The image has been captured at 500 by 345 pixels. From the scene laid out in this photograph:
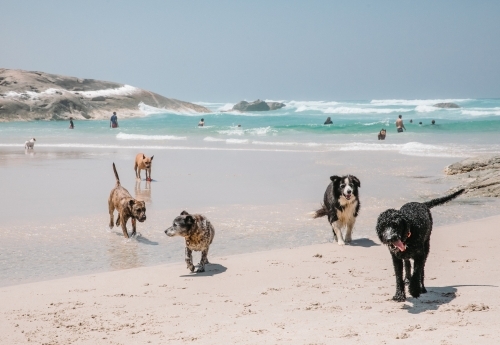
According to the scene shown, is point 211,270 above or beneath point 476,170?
beneath

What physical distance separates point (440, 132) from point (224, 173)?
28.4 meters

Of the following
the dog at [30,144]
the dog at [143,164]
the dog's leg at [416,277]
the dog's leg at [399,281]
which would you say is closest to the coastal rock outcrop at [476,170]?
the dog at [143,164]

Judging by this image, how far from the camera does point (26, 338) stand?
17.2 ft

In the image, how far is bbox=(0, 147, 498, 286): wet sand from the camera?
881 cm

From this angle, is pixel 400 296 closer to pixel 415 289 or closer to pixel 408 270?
pixel 415 289

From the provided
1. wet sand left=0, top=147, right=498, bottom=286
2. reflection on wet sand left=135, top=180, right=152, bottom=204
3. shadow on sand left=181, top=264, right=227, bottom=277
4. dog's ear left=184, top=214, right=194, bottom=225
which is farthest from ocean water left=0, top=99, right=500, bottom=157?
dog's ear left=184, top=214, right=194, bottom=225

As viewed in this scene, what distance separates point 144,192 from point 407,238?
10.0 m

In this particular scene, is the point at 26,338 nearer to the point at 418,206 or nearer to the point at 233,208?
the point at 418,206

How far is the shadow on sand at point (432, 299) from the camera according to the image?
5.66 meters

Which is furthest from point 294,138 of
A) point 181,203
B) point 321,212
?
point 321,212

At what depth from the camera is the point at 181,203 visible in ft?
43.2

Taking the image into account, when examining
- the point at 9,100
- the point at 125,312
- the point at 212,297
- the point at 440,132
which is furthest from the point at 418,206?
the point at 9,100

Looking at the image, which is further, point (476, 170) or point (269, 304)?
point (476, 170)

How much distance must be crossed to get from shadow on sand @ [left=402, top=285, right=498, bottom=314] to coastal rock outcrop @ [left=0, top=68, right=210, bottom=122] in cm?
6511
